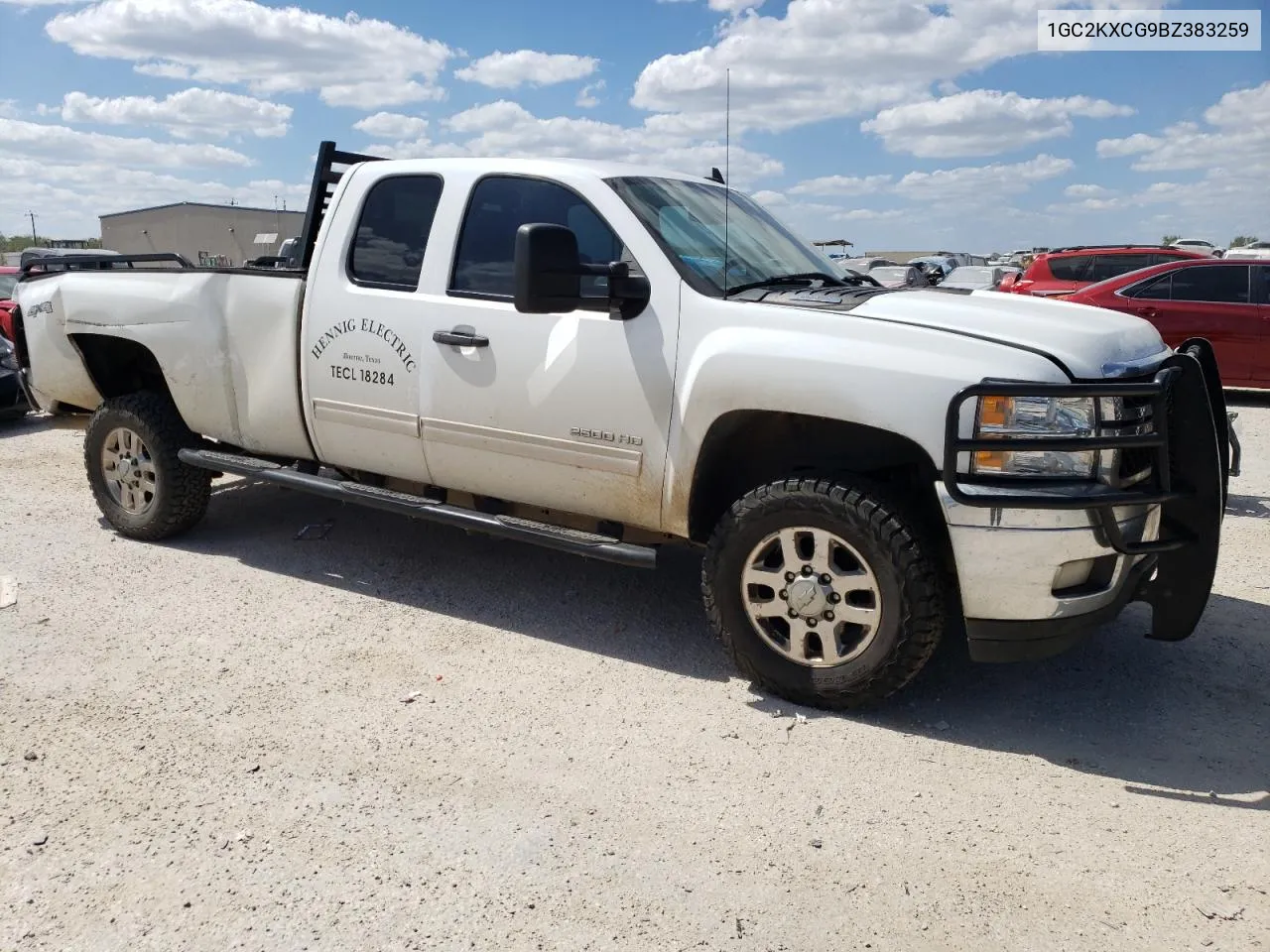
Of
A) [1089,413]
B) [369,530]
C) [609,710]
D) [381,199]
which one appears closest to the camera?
[1089,413]

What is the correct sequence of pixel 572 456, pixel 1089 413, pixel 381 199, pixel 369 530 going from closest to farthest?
pixel 1089 413 < pixel 572 456 < pixel 381 199 < pixel 369 530

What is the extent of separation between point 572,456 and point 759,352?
0.91 m

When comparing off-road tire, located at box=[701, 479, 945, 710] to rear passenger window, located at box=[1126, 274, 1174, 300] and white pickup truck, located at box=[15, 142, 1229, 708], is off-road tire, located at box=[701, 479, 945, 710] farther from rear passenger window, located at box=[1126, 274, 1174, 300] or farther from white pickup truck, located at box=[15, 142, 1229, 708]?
rear passenger window, located at box=[1126, 274, 1174, 300]

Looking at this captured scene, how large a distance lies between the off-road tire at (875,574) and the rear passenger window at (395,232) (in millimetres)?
1879

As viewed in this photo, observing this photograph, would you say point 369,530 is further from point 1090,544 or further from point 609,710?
point 1090,544

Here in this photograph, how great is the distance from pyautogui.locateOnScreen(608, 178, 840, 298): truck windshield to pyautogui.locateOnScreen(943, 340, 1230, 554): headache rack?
3.83 feet

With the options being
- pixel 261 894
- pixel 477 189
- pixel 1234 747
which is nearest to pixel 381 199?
pixel 477 189

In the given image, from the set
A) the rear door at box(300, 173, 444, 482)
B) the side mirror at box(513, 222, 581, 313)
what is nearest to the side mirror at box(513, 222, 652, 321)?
the side mirror at box(513, 222, 581, 313)

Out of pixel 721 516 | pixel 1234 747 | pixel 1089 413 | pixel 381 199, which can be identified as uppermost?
pixel 381 199

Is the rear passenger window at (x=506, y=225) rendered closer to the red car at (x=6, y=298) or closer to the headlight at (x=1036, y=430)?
the headlight at (x=1036, y=430)

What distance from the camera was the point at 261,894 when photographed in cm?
279

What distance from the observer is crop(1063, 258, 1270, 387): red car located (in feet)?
36.3

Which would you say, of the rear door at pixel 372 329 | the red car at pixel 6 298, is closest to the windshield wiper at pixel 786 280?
the rear door at pixel 372 329

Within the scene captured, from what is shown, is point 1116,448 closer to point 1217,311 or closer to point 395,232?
point 395,232
